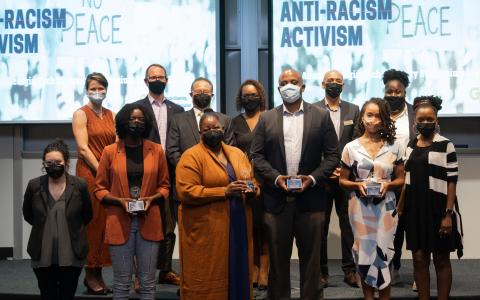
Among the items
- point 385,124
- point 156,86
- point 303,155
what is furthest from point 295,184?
point 156,86

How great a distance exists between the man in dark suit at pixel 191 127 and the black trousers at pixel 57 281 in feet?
3.52

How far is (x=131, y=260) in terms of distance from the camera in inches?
189

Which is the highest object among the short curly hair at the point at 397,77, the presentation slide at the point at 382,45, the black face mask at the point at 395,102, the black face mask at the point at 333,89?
the presentation slide at the point at 382,45

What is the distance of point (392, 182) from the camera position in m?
4.79

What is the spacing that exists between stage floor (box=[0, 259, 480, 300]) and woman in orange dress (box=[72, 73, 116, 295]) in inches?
11.0

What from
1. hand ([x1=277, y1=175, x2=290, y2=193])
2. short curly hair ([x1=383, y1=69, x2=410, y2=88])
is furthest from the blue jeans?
short curly hair ([x1=383, y1=69, x2=410, y2=88])

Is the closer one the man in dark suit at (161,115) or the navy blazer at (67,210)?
the navy blazer at (67,210)

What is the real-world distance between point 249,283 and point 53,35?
3551mm

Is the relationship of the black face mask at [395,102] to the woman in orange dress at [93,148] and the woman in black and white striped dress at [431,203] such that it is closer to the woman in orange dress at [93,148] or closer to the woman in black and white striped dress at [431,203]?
the woman in black and white striped dress at [431,203]

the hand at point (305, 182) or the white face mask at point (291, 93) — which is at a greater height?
the white face mask at point (291, 93)

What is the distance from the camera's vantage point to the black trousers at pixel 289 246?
4.91 meters

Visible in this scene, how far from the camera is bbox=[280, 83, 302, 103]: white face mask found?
16.4 ft

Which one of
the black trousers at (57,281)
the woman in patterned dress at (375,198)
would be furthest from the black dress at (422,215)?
the black trousers at (57,281)

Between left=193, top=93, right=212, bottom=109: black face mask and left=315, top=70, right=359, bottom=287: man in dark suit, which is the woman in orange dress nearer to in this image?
left=193, top=93, right=212, bottom=109: black face mask
